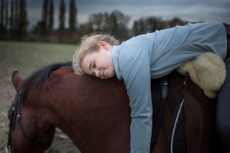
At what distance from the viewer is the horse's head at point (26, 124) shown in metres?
1.82

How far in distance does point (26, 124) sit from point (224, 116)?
1.78m

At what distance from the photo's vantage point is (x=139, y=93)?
52.9 inches

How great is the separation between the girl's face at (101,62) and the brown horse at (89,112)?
17cm

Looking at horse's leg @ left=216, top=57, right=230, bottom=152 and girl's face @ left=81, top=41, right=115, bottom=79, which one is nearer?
horse's leg @ left=216, top=57, right=230, bottom=152

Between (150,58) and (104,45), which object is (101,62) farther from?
(150,58)

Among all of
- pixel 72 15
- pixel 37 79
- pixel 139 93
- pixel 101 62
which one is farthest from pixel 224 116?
pixel 72 15

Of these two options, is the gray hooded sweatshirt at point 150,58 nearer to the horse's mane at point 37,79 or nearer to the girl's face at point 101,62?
the girl's face at point 101,62

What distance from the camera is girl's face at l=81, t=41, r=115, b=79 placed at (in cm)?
155

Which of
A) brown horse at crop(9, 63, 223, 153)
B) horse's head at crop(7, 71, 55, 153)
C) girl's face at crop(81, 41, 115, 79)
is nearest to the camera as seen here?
brown horse at crop(9, 63, 223, 153)

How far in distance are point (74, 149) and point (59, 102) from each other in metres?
1.83

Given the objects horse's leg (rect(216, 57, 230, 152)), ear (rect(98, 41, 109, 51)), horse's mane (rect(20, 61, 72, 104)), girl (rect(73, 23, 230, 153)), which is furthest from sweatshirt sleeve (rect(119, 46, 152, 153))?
horse's mane (rect(20, 61, 72, 104))

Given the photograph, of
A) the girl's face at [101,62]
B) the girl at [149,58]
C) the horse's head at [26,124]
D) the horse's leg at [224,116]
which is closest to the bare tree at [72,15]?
the horse's head at [26,124]

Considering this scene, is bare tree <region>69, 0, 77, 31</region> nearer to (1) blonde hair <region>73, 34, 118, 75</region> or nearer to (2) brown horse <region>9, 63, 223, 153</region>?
(2) brown horse <region>9, 63, 223, 153</region>

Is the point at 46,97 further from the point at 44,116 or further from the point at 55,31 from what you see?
the point at 55,31
